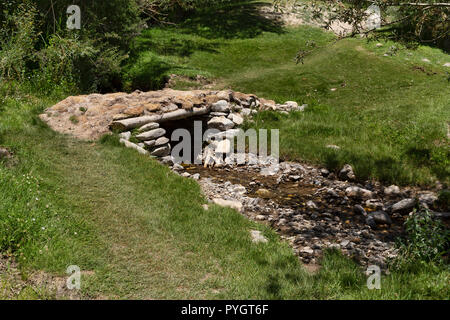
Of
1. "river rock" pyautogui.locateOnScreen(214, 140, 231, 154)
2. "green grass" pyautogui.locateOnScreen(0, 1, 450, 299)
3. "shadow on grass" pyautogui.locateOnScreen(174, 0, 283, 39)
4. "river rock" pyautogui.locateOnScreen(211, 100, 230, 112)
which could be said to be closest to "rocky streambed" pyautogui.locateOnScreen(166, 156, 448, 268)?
"green grass" pyautogui.locateOnScreen(0, 1, 450, 299)

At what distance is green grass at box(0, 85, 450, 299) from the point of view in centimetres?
420

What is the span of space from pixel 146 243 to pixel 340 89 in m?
12.1

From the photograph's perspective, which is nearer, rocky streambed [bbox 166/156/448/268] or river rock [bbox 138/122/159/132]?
rocky streambed [bbox 166/156/448/268]

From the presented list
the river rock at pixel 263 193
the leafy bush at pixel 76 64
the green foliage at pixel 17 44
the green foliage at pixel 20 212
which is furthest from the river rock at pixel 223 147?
the green foliage at pixel 17 44

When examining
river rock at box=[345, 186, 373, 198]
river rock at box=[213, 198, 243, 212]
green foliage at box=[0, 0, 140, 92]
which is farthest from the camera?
green foliage at box=[0, 0, 140, 92]

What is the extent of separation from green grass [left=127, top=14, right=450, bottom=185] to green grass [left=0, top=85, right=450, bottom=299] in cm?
404

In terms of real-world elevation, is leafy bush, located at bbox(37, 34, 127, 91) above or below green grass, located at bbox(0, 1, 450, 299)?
above

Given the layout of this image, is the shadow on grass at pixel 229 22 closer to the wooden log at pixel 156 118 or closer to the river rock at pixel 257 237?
the wooden log at pixel 156 118

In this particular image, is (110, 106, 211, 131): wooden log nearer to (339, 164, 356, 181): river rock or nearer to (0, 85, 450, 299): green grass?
(0, 85, 450, 299): green grass
